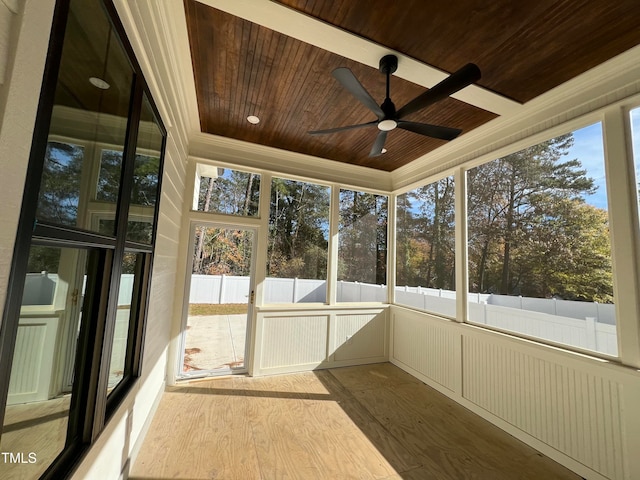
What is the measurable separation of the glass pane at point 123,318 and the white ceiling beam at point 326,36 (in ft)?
6.09

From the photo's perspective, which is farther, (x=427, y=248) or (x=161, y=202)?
(x=427, y=248)

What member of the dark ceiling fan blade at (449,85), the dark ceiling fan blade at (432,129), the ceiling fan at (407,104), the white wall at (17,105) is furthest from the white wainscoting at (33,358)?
the dark ceiling fan blade at (432,129)

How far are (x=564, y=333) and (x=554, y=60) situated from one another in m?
2.33

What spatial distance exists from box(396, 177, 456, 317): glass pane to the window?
3603 mm

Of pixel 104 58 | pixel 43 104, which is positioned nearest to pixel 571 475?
pixel 43 104

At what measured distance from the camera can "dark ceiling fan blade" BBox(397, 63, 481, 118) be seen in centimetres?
178

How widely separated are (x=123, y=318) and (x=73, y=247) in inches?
38.2

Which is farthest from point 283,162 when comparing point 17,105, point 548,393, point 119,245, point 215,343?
point 548,393

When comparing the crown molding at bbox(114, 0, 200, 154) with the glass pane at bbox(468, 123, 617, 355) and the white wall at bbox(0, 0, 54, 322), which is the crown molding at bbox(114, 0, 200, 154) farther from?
the glass pane at bbox(468, 123, 617, 355)

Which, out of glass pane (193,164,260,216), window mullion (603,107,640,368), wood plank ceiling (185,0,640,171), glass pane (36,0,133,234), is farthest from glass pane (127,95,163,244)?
window mullion (603,107,640,368)

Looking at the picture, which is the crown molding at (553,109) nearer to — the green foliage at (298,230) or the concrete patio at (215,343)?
the green foliage at (298,230)

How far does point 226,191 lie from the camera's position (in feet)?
13.2

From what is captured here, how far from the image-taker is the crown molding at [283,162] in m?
3.88

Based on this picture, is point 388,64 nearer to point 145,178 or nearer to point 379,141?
point 379,141
